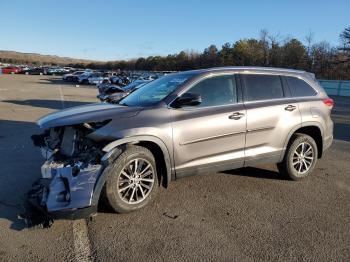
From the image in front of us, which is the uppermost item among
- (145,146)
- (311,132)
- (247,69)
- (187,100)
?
(247,69)

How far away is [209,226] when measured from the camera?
4.32 metres

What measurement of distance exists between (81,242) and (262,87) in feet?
11.5

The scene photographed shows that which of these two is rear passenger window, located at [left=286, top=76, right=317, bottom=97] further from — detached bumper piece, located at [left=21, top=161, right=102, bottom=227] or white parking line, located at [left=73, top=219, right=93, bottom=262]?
white parking line, located at [left=73, top=219, right=93, bottom=262]

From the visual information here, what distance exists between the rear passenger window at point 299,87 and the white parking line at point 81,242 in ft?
12.6

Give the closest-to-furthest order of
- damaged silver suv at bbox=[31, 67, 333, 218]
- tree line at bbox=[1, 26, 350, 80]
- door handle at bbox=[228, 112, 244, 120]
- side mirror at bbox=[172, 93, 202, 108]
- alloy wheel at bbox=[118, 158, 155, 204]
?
damaged silver suv at bbox=[31, 67, 333, 218]
alloy wheel at bbox=[118, 158, 155, 204]
side mirror at bbox=[172, 93, 202, 108]
door handle at bbox=[228, 112, 244, 120]
tree line at bbox=[1, 26, 350, 80]

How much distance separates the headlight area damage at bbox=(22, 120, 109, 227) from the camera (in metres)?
4.07

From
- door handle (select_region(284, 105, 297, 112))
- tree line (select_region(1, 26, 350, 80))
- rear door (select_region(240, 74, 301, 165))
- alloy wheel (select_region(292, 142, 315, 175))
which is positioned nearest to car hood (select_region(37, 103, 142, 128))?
rear door (select_region(240, 74, 301, 165))

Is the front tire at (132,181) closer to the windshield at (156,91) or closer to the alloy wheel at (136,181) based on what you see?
the alloy wheel at (136,181)

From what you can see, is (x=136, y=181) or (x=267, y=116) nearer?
(x=136, y=181)

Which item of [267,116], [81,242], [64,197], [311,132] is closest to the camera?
[81,242]

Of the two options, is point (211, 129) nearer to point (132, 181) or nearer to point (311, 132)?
point (132, 181)

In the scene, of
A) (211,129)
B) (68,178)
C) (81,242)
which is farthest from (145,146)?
(81,242)

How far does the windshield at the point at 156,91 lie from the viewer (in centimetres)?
511

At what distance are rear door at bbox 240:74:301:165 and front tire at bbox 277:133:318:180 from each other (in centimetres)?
21
